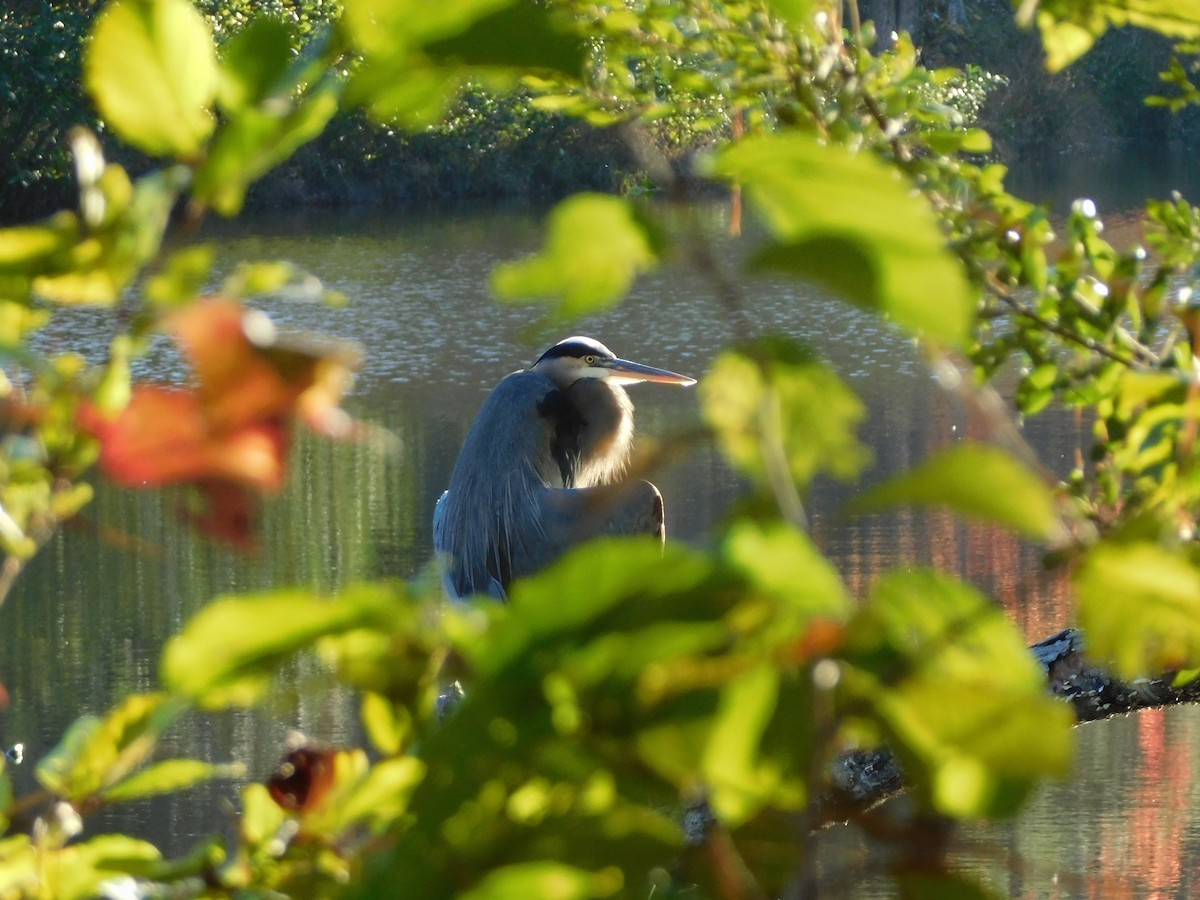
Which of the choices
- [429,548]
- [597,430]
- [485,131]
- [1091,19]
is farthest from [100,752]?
[485,131]

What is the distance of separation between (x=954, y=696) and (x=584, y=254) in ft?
0.27

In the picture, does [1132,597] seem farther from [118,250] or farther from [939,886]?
[118,250]

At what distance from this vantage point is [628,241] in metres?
A: 0.23

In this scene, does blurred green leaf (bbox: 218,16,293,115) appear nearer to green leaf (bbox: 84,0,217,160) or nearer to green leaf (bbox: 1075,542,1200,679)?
green leaf (bbox: 84,0,217,160)

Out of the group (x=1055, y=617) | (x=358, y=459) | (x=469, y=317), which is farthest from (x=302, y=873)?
(x=469, y=317)

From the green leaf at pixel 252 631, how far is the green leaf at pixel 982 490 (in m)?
0.07

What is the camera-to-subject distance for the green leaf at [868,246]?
209mm

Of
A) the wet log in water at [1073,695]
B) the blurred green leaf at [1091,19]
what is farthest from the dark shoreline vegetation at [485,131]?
the blurred green leaf at [1091,19]

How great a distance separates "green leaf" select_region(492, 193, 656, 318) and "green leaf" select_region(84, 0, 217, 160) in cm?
5

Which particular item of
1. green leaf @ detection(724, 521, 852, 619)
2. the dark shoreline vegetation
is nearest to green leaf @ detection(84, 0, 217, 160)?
green leaf @ detection(724, 521, 852, 619)

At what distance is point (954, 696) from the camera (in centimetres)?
20

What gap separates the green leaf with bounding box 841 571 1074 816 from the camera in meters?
0.20

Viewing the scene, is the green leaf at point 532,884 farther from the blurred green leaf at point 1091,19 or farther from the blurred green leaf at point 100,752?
the blurred green leaf at point 1091,19

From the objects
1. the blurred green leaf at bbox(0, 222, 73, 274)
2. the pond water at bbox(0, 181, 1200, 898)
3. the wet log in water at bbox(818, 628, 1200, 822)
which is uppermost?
the blurred green leaf at bbox(0, 222, 73, 274)
